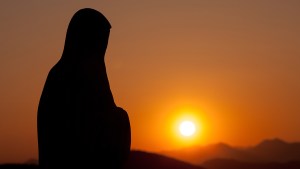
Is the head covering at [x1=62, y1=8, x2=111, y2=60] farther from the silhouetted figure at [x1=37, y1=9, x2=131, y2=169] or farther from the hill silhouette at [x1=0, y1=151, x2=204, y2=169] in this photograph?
the hill silhouette at [x1=0, y1=151, x2=204, y2=169]

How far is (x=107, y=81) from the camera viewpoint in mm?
8625

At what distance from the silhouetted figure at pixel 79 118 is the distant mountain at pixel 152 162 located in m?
19.4

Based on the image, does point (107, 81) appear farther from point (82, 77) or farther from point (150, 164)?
point (150, 164)

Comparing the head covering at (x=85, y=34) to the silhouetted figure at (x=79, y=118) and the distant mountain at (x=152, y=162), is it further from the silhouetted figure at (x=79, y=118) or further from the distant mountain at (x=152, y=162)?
the distant mountain at (x=152, y=162)

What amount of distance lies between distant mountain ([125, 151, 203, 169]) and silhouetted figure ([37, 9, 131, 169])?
764 inches

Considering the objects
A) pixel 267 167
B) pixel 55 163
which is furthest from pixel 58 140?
pixel 267 167

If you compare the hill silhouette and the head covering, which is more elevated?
the hill silhouette

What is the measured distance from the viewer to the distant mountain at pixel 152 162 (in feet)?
93.5

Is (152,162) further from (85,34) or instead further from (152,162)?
(85,34)

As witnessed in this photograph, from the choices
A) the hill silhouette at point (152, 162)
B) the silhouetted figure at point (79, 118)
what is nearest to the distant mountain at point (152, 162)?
the hill silhouette at point (152, 162)

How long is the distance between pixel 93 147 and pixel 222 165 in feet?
163

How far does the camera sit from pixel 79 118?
27.0 ft

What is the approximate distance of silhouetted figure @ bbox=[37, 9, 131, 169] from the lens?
826 centimetres

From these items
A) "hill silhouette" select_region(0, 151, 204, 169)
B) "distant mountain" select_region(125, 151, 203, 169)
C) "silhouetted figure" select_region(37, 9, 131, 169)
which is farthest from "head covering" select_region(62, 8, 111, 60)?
"distant mountain" select_region(125, 151, 203, 169)
